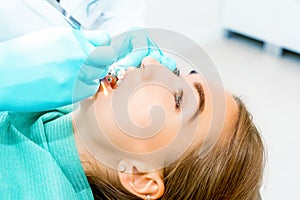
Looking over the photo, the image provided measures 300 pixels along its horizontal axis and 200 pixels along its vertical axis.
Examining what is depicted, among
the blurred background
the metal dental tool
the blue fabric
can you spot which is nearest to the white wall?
the blurred background

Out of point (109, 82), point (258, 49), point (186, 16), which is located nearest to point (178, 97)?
point (109, 82)

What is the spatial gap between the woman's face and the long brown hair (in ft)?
0.15

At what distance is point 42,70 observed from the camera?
97cm

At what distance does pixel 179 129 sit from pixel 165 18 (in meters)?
1.85

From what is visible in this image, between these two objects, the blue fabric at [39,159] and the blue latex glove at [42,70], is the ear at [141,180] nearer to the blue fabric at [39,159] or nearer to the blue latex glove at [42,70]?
the blue fabric at [39,159]

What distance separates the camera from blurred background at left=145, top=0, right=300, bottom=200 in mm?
2336

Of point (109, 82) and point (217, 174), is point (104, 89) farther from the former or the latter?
point (217, 174)

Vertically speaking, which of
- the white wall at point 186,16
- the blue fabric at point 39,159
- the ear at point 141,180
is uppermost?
the white wall at point 186,16

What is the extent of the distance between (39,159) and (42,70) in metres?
0.22

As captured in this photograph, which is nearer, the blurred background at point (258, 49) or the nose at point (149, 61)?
the nose at point (149, 61)

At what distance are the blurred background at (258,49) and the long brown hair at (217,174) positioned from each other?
109 centimetres

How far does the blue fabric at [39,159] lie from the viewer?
101 centimetres

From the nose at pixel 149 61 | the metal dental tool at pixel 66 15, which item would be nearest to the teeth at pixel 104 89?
the nose at pixel 149 61

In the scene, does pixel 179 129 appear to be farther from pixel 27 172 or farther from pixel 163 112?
pixel 27 172
